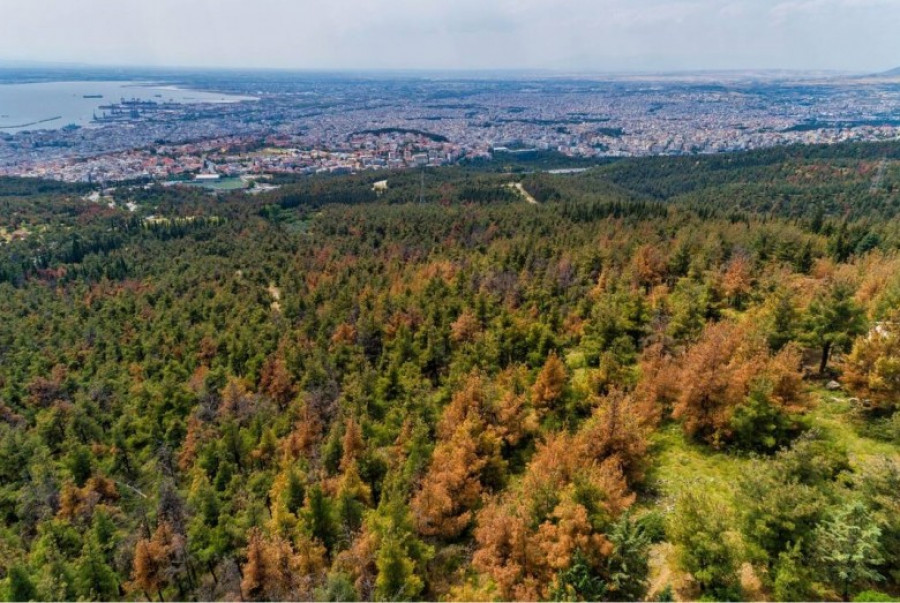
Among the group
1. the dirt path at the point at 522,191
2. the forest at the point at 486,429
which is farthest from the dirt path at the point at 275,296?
the dirt path at the point at 522,191

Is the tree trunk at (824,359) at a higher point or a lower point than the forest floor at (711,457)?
higher

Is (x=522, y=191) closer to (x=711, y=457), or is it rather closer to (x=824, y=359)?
(x=824, y=359)

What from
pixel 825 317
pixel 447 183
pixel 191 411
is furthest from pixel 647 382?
pixel 447 183

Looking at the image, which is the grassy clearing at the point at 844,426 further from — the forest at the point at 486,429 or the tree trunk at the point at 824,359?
the tree trunk at the point at 824,359

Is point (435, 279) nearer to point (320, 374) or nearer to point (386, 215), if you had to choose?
point (320, 374)

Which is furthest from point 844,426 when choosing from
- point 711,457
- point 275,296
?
point 275,296

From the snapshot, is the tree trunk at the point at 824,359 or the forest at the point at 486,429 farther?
the tree trunk at the point at 824,359

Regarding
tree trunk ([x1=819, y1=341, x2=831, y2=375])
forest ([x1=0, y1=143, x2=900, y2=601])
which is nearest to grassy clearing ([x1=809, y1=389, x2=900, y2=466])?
forest ([x1=0, y1=143, x2=900, y2=601])

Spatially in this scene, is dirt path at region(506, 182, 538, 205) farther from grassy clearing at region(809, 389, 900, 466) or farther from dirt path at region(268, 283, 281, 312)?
grassy clearing at region(809, 389, 900, 466)

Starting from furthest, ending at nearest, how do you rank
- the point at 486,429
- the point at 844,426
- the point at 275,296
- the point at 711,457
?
the point at 275,296, the point at 486,429, the point at 711,457, the point at 844,426
